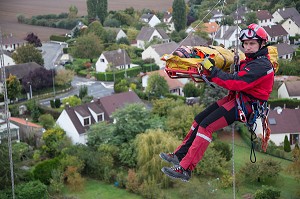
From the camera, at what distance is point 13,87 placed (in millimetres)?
38406

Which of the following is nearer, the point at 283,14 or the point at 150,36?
the point at 150,36

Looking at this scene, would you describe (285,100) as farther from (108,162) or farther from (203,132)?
(203,132)

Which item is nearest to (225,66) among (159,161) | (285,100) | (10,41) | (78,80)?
(159,161)

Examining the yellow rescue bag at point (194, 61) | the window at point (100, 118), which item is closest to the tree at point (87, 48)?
the window at point (100, 118)

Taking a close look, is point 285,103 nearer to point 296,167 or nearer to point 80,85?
point 296,167

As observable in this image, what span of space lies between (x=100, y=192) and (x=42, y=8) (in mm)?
60059

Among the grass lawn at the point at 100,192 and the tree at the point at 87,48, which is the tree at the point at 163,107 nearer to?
the grass lawn at the point at 100,192

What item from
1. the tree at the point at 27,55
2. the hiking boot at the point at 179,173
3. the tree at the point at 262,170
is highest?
the hiking boot at the point at 179,173

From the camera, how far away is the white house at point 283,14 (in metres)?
63.5

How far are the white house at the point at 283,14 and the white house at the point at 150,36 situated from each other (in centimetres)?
1579

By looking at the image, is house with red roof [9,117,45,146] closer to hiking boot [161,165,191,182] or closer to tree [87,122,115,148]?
tree [87,122,115,148]

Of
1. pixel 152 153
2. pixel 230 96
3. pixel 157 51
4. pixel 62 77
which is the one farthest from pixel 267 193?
pixel 157 51

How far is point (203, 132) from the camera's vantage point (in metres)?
7.34

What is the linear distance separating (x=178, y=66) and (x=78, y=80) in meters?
39.5
